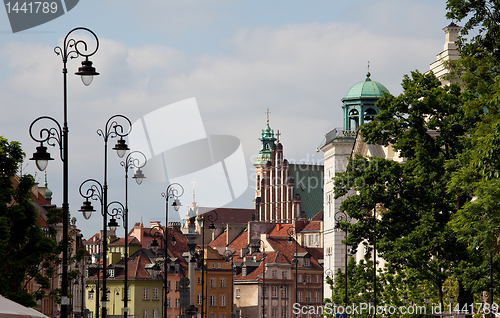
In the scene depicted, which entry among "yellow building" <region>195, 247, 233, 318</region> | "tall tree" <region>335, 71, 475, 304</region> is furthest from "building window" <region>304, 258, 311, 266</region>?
"tall tree" <region>335, 71, 475, 304</region>

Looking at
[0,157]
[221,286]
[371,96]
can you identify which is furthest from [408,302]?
[221,286]

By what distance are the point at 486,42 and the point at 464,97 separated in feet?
16.7

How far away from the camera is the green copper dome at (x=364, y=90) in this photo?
85.2 m

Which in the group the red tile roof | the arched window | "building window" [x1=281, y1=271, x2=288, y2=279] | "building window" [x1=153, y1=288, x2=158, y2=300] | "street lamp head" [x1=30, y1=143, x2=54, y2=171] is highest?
the arched window

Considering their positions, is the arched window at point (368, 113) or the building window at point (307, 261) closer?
the arched window at point (368, 113)

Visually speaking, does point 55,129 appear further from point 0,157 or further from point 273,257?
point 273,257

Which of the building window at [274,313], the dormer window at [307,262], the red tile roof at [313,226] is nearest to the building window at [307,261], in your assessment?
the dormer window at [307,262]

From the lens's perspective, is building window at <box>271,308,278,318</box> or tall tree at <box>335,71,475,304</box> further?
building window at <box>271,308,278,318</box>

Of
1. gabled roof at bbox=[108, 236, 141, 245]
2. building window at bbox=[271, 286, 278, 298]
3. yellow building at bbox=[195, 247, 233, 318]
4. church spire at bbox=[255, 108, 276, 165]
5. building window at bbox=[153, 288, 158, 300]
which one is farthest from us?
church spire at bbox=[255, 108, 276, 165]

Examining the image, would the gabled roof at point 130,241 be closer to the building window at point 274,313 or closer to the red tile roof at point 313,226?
the building window at point 274,313

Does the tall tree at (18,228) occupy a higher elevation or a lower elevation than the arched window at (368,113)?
lower

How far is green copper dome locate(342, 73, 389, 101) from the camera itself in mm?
85188

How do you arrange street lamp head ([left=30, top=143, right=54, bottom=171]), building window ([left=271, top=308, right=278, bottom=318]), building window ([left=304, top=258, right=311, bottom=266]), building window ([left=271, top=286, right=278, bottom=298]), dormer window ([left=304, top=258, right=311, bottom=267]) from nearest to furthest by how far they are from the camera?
street lamp head ([left=30, top=143, right=54, bottom=171]) → building window ([left=271, top=308, right=278, bottom=318]) → building window ([left=271, top=286, right=278, bottom=298]) → dormer window ([left=304, top=258, right=311, bottom=267]) → building window ([left=304, top=258, right=311, bottom=266])

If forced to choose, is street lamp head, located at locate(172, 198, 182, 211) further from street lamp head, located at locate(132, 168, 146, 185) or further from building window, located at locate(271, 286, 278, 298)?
building window, located at locate(271, 286, 278, 298)
